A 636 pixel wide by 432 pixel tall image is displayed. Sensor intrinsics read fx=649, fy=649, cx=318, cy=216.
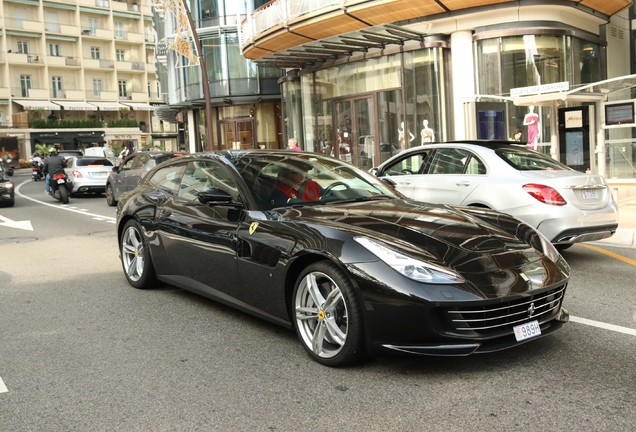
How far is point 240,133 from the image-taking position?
34156 millimetres

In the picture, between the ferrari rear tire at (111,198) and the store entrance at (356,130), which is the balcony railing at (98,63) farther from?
the ferrari rear tire at (111,198)

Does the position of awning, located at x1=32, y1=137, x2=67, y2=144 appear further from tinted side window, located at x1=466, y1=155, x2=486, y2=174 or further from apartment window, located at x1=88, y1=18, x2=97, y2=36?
tinted side window, located at x1=466, y1=155, x2=486, y2=174

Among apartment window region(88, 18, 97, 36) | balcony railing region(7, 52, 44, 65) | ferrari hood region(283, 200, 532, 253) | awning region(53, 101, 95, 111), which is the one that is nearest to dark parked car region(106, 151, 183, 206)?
ferrari hood region(283, 200, 532, 253)

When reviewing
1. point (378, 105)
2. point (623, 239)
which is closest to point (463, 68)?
point (378, 105)

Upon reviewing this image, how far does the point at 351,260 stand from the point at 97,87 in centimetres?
7420

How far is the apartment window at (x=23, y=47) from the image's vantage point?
218 ft

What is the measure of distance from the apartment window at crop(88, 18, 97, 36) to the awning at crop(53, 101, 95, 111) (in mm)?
8149

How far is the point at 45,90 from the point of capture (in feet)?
222

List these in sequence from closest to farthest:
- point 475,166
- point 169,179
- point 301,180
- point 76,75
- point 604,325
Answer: point 604,325 < point 301,180 < point 169,179 < point 475,166 < point 76,75

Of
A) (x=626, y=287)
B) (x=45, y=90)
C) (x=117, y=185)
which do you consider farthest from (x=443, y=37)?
(x=45, y=90)

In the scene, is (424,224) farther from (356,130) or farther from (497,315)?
(356,130)

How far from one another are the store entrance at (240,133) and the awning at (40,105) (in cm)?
3940

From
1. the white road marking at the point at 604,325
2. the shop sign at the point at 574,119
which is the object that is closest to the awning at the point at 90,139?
the shop sign at the point at 574,119

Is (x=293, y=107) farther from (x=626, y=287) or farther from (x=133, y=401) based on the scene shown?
(x=133, y=401)
